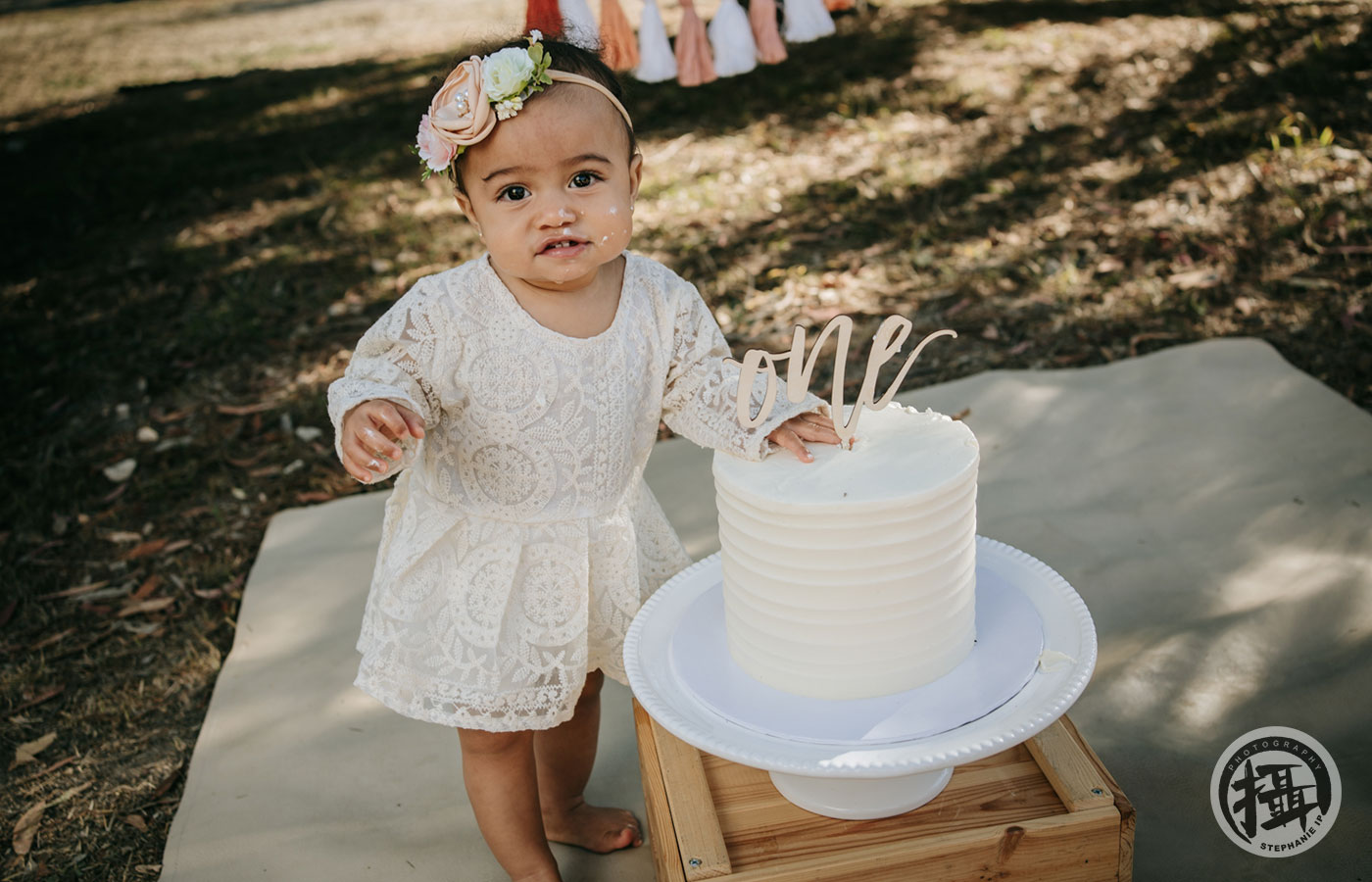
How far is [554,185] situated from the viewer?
1854mm

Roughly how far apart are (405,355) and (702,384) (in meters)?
0.54

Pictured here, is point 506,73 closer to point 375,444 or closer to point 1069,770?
point 375,444

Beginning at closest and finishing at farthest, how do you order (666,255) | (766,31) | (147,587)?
(766,31) → (147,587) → (666,255)

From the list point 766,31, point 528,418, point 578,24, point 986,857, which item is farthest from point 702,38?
point 986,857

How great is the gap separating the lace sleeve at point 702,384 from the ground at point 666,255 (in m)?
0.69

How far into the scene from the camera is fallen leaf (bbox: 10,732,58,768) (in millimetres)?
2883

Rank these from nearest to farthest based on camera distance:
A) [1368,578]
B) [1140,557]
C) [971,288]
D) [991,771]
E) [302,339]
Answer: [991,771], [1368,578], [1140,557], [971,288], [302,339]

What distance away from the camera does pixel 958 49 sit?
7.37m

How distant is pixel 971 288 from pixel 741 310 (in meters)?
0.95

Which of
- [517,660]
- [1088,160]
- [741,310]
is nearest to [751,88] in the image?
[1088,160]

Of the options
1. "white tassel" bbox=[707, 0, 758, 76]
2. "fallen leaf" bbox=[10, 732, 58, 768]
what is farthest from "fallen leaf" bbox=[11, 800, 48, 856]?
"white tassel" bbox=[707, 0, 758, 76]

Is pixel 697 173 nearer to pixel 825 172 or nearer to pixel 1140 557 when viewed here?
pixel 825 172

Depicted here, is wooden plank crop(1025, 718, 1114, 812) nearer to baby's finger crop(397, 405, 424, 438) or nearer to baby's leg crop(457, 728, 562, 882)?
baby's leg crop(457, 728, 562, 882)

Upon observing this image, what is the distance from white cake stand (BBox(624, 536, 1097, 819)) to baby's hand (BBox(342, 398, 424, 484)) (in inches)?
19.5
